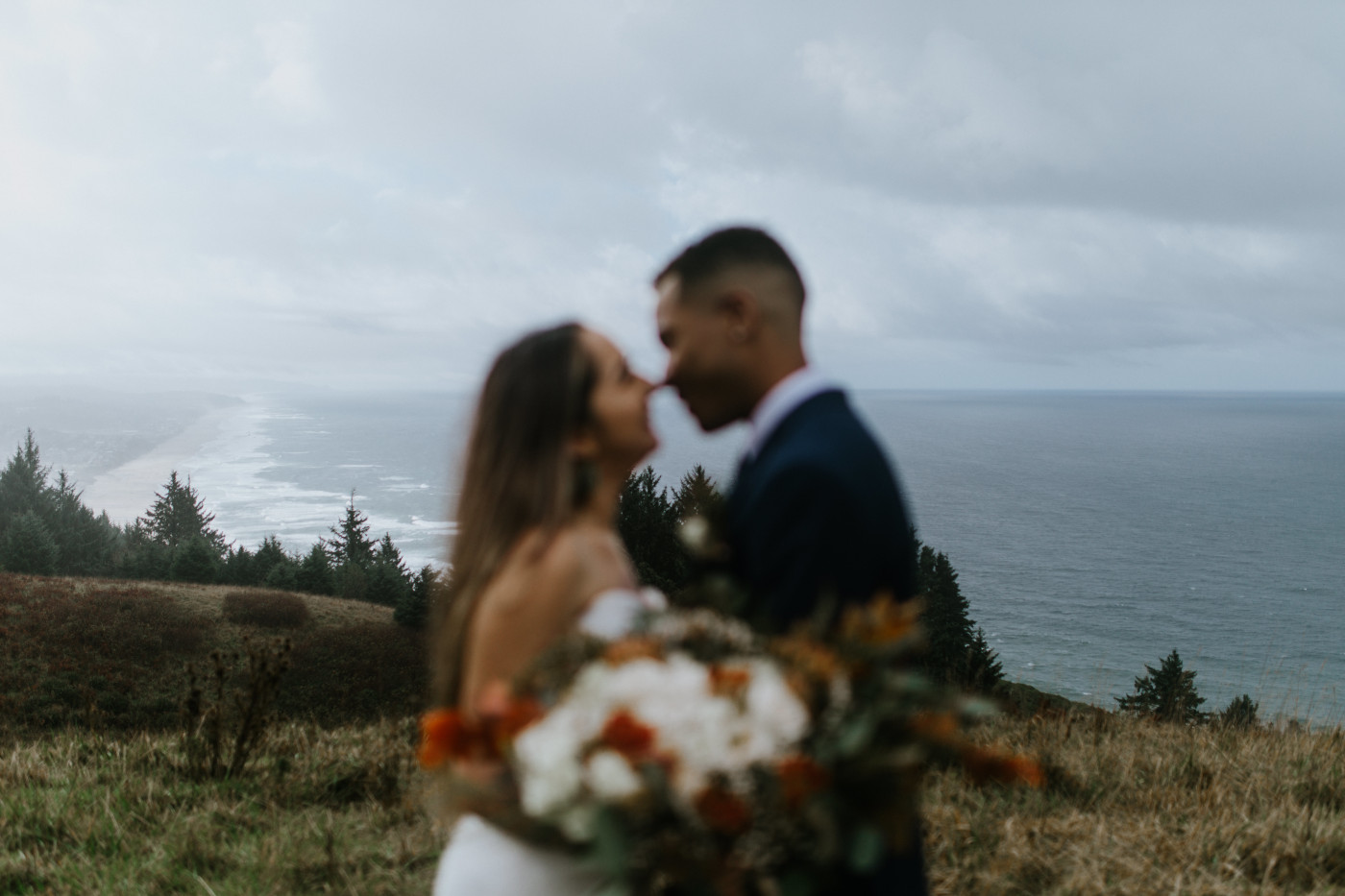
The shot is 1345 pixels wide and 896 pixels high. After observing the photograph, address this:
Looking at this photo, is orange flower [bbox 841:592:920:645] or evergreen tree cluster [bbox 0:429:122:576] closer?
orange flower [bbox 841:592:920:645]

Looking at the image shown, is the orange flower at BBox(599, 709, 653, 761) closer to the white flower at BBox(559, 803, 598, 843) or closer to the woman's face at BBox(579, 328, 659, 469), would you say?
the white flower at BBox(559, 803, 598, 843)

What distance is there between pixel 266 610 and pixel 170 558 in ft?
97.3

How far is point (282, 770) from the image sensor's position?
673 centimetres

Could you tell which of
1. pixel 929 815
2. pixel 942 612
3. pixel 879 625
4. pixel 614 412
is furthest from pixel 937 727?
pixel 942 612

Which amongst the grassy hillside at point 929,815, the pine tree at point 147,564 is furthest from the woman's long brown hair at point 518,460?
the pine tree at point 147,564

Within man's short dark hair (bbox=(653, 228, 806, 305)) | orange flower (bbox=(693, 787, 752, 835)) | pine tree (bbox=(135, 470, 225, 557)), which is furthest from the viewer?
pine tree (bbox=(135, 470, 225, 557))

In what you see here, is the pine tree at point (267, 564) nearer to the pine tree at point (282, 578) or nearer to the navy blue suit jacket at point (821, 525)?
the pine tree at point (282, 578)

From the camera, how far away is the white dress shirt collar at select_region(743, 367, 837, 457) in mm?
2555

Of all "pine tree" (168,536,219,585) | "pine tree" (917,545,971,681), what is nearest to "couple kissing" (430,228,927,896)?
"pine tree" (917,545,971,681)

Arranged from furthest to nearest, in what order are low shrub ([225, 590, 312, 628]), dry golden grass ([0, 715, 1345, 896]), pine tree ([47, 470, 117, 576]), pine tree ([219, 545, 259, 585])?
pine tree ([47, 470, 117, 576]) < pine tree ([219, 545, 259, 585]) < low shrub ([225, 590, 312, 628]) < dry golden grass ([0, 715, 1345, 896])

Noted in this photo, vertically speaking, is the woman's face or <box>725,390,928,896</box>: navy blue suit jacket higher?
the woman's face

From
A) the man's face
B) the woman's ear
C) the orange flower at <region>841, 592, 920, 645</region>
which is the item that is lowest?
the orange flower at <region>841, 592, 920, 645</region>

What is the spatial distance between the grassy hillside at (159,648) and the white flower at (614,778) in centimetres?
2795

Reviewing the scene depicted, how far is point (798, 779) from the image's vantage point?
1683mm
